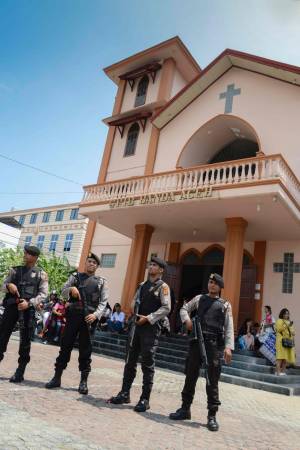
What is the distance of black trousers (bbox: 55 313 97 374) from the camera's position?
4.85 metres

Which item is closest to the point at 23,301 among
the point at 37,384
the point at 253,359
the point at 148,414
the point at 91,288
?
the point at 91,288

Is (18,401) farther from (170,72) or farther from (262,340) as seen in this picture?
(170,72)

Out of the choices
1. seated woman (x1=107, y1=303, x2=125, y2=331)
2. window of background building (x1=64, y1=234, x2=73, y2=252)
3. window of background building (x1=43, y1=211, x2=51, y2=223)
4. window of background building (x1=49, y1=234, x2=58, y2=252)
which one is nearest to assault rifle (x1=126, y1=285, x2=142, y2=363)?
seated woman (x1=107, y1=303, x2=125, y2=331)

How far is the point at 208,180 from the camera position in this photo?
1143 cm

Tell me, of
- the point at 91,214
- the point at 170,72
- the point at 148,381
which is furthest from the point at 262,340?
the point at 170,72

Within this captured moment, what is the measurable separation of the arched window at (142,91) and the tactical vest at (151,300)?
1615cm

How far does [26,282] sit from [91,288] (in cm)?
86

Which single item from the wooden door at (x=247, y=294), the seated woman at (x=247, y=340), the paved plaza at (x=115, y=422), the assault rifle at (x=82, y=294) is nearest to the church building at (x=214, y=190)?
the wooden door at (x=247, y=294)

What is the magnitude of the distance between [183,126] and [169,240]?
4.78 metres

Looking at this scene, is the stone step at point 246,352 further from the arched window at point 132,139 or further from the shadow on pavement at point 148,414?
the arched window at point 132,139

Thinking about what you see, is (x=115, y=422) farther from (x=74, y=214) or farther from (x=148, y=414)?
(x=74, y=214)

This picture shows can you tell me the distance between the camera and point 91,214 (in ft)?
44.5

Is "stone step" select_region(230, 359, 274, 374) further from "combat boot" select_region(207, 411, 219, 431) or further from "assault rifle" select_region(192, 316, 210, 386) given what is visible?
"combat boot" select_region(207, 411, 219, 431)

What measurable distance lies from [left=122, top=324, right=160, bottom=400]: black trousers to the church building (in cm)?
629
